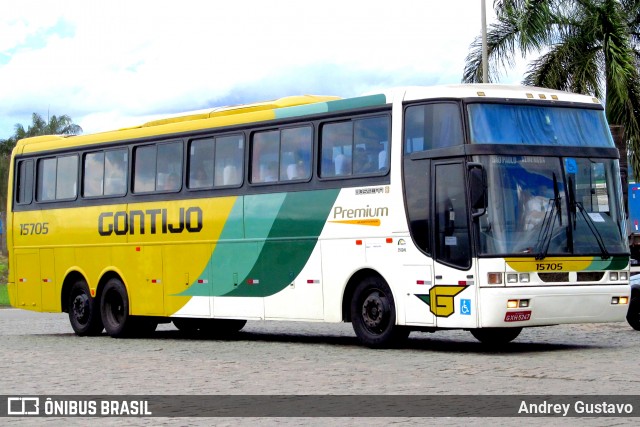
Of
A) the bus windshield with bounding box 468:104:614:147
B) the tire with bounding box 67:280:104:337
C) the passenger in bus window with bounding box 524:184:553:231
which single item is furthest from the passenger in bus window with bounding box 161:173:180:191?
the passenger in bus window with bounding box 524:184:553:231

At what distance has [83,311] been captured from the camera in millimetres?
23562

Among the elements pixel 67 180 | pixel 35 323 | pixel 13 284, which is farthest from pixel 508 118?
pixel 35 323

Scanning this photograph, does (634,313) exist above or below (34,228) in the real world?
below

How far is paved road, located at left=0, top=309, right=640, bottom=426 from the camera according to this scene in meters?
12.6

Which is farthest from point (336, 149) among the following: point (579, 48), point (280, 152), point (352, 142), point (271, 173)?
point (579, 48)

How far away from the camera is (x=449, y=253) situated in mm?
16812

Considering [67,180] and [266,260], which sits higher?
[67,180]

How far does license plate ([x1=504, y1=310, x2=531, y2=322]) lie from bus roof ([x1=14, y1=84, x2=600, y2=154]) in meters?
2.89

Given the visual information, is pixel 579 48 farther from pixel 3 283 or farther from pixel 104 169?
pixel 3 283

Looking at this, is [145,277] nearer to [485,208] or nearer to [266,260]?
[266,260]

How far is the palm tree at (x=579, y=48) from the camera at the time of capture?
111 feet

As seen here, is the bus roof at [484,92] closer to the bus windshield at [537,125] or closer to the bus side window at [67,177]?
the bus windshield at [537,125]

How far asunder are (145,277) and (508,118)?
25.5ft

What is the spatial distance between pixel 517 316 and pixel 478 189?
5.46ft
